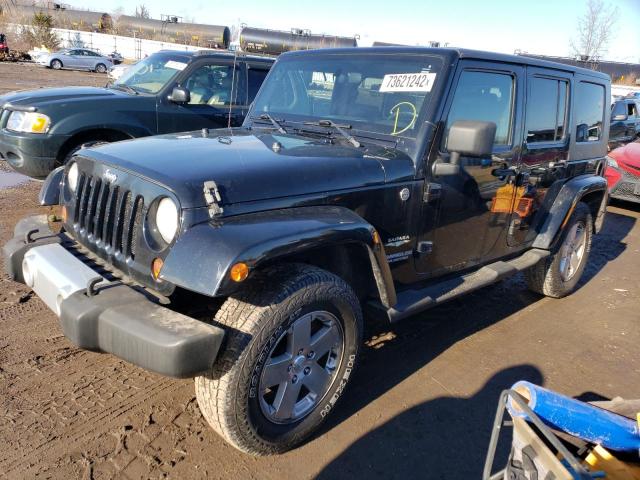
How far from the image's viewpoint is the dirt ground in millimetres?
2609

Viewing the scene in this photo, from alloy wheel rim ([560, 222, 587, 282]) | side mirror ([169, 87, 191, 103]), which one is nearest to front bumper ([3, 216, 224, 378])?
alloy wheel rim ([560, 222, 587, 282])

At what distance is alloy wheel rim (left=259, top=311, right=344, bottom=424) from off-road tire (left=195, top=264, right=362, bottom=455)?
51mm

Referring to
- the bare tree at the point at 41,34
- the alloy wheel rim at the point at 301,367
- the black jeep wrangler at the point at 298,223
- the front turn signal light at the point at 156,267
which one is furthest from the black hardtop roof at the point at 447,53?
the bare tree at the point at 41,34

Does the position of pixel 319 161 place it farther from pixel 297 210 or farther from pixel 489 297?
pixel 489 297

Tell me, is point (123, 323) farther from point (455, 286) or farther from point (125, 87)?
point (125, 87)

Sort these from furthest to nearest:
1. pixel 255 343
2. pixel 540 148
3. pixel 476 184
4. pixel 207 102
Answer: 1. pixel 207 102
2. pixel 540 148
3. pixel 476 184
4. pixel 255 343

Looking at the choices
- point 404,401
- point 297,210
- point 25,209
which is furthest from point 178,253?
point 25,209

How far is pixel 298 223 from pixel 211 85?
5.15m

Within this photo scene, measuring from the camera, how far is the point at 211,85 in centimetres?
704

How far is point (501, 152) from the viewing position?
385cm

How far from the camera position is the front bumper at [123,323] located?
2.14m

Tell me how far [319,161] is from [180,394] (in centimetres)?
161

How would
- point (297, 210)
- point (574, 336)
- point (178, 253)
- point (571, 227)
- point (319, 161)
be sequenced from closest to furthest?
point (178, 253)
point (297, 210)
point (319, 161)
point (574, 336)
point (571, 227)

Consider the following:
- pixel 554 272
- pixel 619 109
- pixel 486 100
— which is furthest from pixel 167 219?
pixel 619 109
